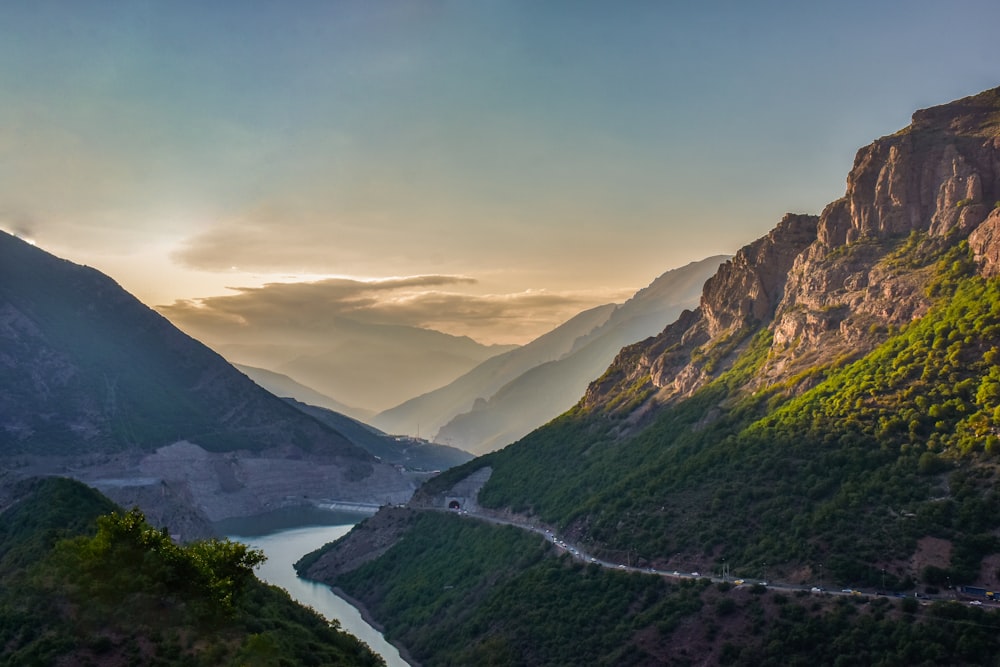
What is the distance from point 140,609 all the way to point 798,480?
5200 cm

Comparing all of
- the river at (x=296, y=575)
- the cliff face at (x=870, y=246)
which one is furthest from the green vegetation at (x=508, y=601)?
the cliff face at (x=870, y=246)

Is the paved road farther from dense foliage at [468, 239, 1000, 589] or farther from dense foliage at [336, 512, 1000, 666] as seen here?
dense foliage at [468, 239, 1000, 589]

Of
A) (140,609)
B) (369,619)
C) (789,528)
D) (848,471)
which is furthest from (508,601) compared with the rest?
(140,609)

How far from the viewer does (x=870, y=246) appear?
93250 mm

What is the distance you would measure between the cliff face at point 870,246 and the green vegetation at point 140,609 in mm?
58042

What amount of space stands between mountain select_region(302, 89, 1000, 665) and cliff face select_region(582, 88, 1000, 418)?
0.26 meters

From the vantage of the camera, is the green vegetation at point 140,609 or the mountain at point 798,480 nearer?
the green vegetation at point 140,609

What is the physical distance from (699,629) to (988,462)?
24.5 metres

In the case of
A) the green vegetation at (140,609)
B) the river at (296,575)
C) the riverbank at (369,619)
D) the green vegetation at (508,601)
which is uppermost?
the green vegetation at (140,609)

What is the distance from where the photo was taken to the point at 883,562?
61.3 meters

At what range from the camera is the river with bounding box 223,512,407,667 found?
97.6m

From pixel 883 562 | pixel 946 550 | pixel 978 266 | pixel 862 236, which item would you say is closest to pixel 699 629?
pixel 883 562

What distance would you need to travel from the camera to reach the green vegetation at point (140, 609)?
43.6 meters

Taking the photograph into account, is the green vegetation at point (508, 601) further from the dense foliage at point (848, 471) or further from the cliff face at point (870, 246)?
the cliff face at point (870, 246)
